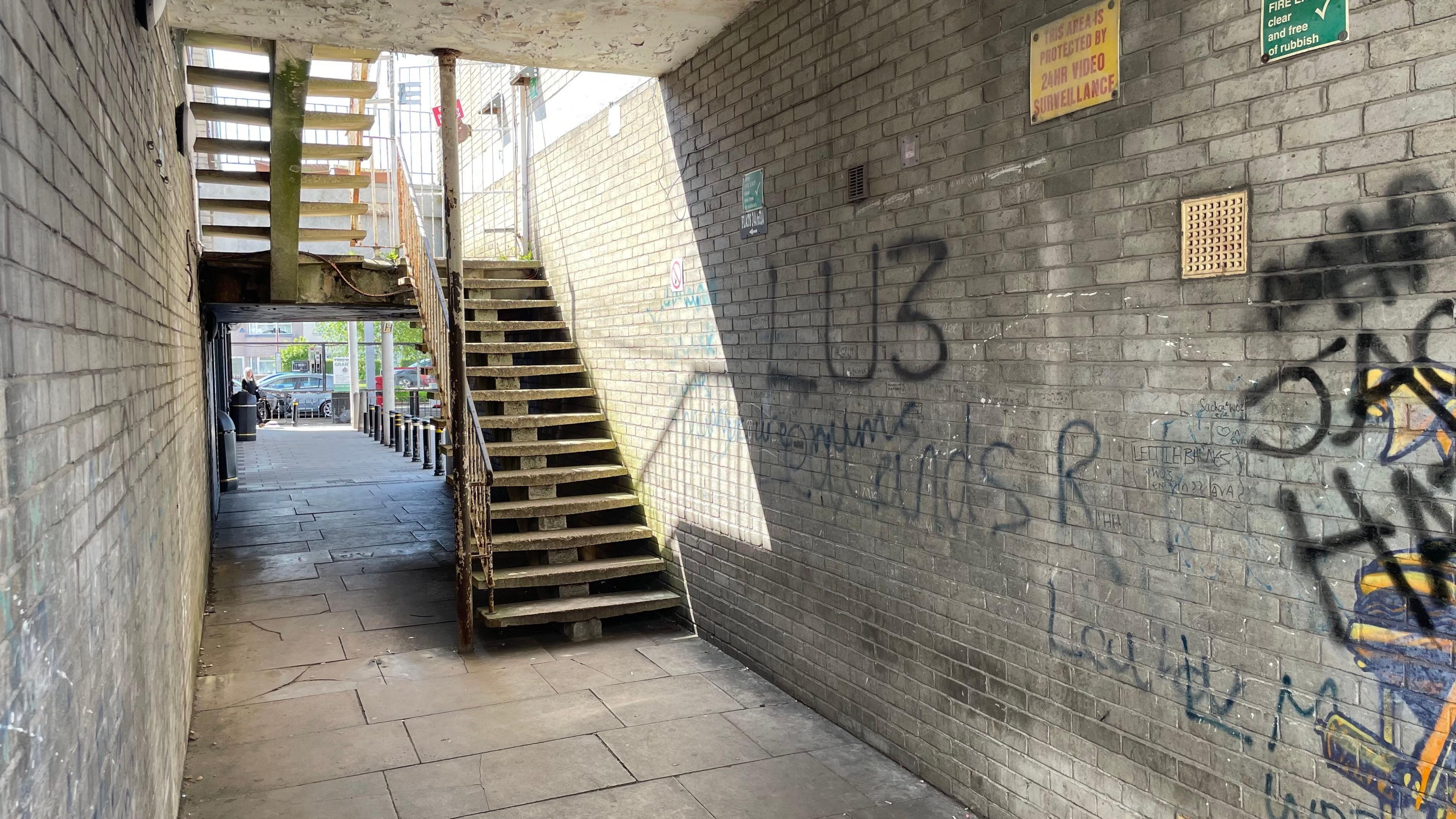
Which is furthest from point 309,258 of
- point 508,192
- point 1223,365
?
point 1223,365

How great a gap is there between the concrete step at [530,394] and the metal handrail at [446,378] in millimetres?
191

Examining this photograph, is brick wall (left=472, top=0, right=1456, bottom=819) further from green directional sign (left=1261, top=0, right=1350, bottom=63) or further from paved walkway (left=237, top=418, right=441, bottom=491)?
paved walkway (left=237, top=418, right=441, bottom=491)

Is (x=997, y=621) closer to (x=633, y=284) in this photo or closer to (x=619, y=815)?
(x=619, y=815)

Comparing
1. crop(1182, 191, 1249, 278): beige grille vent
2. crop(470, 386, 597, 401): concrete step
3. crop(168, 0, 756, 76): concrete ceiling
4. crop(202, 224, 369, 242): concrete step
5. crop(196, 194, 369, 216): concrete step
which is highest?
crop(168, 0, 756, 76): concrete ceiling

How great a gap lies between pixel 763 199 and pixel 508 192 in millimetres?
5603

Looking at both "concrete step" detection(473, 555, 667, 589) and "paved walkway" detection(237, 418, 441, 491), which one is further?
"paved walkway" detection(237, 418, 441, 491)

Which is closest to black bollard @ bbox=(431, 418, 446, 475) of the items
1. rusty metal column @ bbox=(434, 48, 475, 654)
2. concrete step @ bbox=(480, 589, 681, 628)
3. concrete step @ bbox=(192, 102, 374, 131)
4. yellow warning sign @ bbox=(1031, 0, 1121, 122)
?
concrete step @ bbox=(192, 102, 374, 131)

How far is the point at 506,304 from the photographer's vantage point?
8484 mm

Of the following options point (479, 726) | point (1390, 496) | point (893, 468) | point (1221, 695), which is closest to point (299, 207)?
point (479, 726)

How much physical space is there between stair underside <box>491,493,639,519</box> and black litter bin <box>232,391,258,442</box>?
12616 mm

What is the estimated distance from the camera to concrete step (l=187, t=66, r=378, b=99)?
6.70 meters

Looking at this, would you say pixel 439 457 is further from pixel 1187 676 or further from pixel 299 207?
pixel 1187 676

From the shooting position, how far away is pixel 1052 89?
3.56m

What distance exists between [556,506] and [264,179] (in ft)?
10.7
